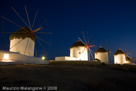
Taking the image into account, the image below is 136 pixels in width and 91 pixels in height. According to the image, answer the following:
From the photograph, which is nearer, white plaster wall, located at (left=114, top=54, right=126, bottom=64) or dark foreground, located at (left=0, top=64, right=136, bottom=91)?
dark foreground, located at (left=0, top=64, right=136, bottom=91)

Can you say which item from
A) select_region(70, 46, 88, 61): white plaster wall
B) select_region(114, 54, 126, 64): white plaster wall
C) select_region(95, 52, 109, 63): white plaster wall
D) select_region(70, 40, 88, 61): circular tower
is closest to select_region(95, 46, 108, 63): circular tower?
select_region(95, 52, 109, 63): white plaster wall

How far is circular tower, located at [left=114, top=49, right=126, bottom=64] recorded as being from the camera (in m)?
31.3

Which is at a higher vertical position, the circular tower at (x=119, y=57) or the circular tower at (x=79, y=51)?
the circular tower at (x=79, y=51)

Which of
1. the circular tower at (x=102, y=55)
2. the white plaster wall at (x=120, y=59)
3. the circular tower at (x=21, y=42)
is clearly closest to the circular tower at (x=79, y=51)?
the circular tower at (x=102, y=55)

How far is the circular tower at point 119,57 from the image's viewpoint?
3133cm

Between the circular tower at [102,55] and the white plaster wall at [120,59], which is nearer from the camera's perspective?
the circular tower at [102,55]

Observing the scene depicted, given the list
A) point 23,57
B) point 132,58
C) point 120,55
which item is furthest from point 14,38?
point 132,58

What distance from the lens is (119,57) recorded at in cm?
3189

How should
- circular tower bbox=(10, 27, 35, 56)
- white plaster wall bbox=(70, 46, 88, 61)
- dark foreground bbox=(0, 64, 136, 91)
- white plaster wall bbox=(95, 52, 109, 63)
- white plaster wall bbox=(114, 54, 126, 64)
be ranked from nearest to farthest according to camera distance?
dark foreground bbox=(0, 64, 136, 91) → circular tower bbox=(10, 27, 35, 56) → white plaster wall bbox=(70, 46, 88, 61) → white plaster wall bbox=(95, 52, 109, 63) → white plaster wall bbox=(114, 54, 126, 64)

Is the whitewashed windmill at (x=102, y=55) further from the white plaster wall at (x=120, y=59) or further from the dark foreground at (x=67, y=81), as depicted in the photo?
the dark foreground at (x=67, y=81)

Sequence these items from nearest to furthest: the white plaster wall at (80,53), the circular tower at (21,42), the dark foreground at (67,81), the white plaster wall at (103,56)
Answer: the dark foreground at (67,81)
the circular tower at (21,42)
the white plaster wall at (80,53)
the white plaster wall at (103,56)

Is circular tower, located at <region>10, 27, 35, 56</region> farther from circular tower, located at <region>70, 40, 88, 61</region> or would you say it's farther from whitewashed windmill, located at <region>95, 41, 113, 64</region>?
whitewashed windmill, located at <region>95, 41, 113, 64</region>

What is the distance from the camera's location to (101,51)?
2961cm

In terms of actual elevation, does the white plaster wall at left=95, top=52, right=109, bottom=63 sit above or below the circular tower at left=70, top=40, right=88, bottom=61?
below
